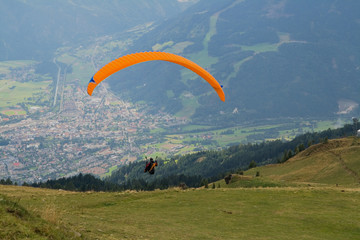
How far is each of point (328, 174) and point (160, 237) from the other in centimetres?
4121

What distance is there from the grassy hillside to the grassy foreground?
1688 cm

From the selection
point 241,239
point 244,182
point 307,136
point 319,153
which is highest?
point 307,136

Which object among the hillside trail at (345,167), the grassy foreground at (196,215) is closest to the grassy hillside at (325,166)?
the hillside trail at (345,167)

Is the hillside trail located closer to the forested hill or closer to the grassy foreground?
the grassy foreground

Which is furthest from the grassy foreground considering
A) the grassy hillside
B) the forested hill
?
the forested hill

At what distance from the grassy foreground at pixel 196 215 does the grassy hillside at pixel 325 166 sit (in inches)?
665

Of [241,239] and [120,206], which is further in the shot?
[120,206]

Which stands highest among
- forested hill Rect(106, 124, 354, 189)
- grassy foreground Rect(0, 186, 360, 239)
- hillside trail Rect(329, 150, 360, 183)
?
forested hill Rect(106, 124, 354, 189)

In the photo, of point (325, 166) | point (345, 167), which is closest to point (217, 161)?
point (325, 166)

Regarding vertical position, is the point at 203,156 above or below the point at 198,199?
above

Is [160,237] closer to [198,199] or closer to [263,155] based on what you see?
[198,199]

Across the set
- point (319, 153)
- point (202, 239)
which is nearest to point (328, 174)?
point (319, 153)

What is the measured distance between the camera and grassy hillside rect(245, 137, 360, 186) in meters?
50.6

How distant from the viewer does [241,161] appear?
534 feet
